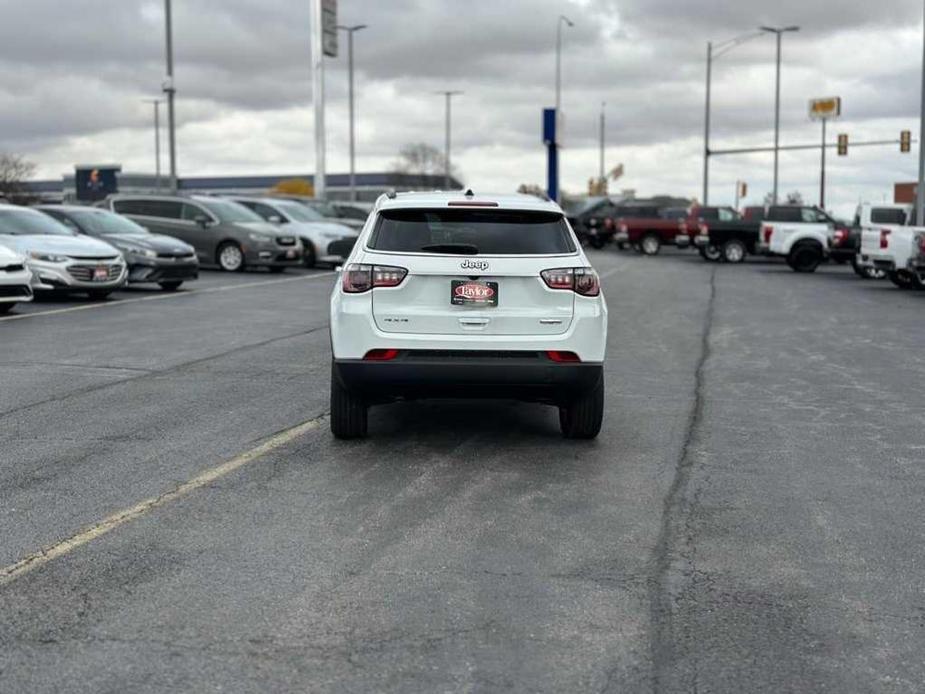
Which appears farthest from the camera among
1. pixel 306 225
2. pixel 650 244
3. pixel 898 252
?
pixel 650 244

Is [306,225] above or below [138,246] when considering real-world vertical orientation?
above

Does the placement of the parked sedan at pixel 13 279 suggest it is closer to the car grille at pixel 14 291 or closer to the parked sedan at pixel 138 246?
the car grille at pixel 14 291

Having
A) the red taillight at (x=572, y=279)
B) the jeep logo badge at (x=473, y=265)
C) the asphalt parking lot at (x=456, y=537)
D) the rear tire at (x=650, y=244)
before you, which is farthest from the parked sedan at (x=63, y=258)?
the rear tire at (x=650, y=244)

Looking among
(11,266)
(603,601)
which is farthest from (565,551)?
(11,266)

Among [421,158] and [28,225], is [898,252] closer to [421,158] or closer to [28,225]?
[28,225]

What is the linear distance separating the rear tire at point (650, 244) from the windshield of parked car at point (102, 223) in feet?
87.3

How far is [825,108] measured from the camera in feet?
206

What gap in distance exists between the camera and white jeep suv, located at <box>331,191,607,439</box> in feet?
24.6

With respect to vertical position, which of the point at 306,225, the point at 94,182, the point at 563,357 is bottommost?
the point at 563,357

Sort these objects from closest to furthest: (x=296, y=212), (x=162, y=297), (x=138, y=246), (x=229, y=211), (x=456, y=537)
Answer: (x=456, y=537) → (x=162, y=297) → (x=138, y=246) → (x=229, y=211) → (x=296, y=212)

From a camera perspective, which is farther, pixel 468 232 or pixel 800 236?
pixel 800 236

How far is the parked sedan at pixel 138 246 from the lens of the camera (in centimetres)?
2172

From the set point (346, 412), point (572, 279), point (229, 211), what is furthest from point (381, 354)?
point (229, 211)

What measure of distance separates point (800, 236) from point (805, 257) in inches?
24.7
